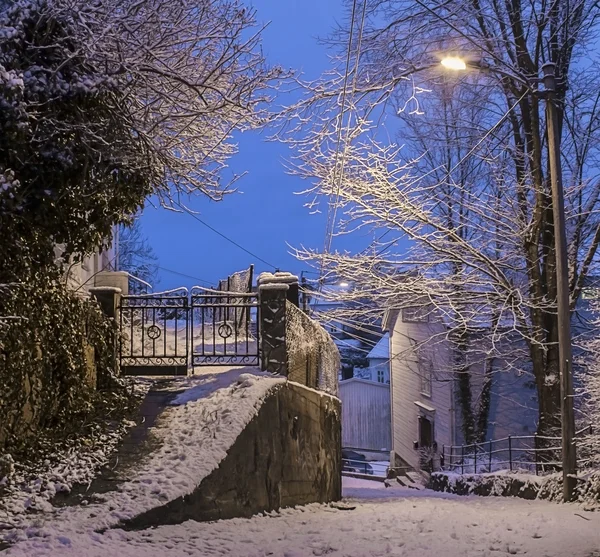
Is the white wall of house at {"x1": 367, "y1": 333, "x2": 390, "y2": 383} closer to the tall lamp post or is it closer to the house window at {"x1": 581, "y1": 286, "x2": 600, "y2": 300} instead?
the house window at {"x1": 581, "y1": 286, "x2": 600, "y2": 300}

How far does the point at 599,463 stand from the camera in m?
10.7

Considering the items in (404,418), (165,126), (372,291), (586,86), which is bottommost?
(404,418)

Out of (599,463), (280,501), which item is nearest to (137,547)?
(280,501)

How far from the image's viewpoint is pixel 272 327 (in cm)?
1004

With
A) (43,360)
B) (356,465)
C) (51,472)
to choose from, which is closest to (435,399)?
(356,465)

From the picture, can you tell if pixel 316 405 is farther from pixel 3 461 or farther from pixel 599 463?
pixel 3 461

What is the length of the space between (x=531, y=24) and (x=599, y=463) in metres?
8.53

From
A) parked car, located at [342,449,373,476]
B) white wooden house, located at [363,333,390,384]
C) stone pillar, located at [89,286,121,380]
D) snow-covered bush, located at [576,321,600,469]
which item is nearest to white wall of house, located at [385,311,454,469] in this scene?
parked car, located at [342,449,373,476]

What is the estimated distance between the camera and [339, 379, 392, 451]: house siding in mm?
41969

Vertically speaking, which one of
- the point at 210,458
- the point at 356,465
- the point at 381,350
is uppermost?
the point at 381,350

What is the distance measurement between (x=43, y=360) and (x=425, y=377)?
20.2m

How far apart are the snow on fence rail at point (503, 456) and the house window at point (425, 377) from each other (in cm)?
290

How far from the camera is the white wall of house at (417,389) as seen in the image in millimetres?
23875

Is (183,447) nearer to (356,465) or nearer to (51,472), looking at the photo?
(51,472)
